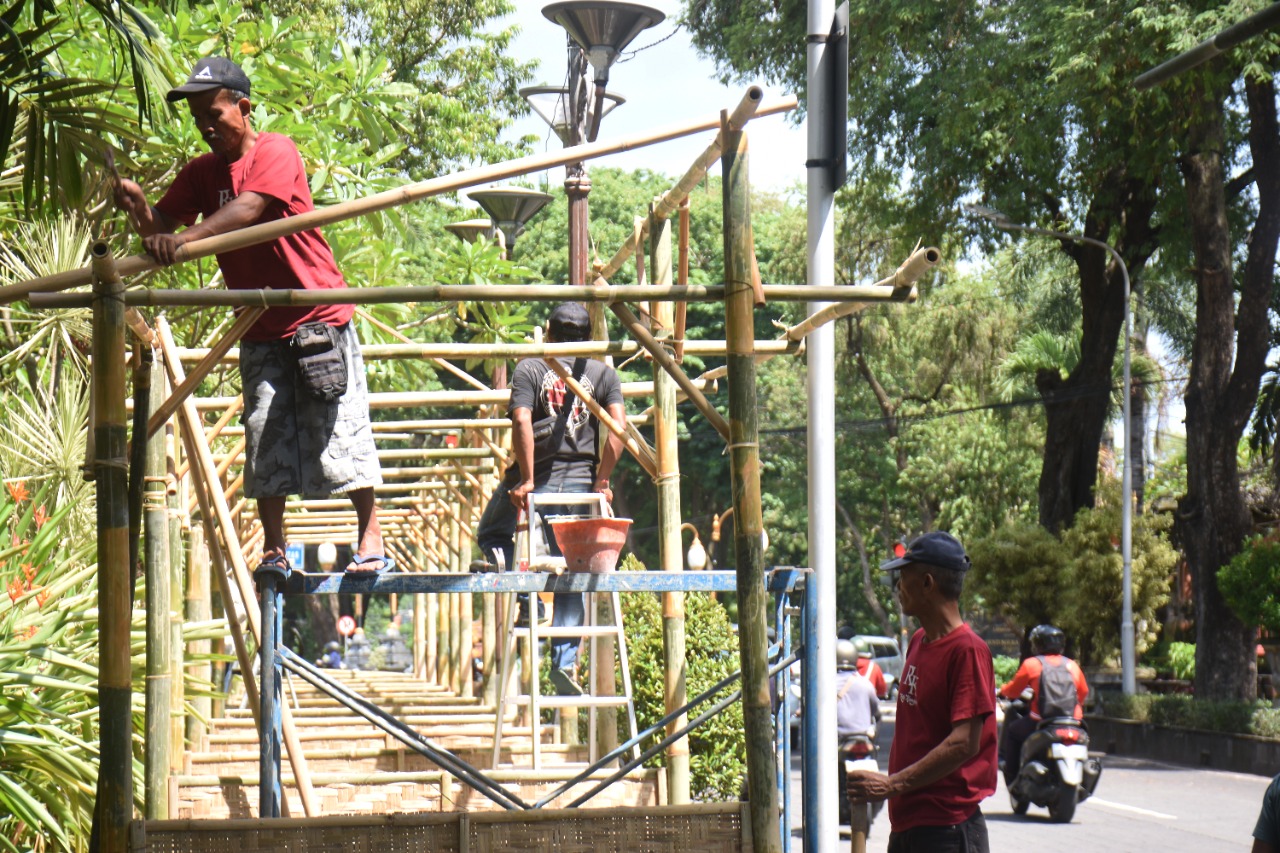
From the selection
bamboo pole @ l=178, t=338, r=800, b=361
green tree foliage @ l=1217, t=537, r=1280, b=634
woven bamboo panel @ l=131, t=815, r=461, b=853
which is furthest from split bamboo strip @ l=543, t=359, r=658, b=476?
green tree foliage @ l=1217, t=537, r=1280, b=634

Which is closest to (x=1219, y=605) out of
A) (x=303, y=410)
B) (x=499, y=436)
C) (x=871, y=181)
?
(x=871, y=181)

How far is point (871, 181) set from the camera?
24562 millimetres

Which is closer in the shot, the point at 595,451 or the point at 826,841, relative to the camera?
the point at 826,841

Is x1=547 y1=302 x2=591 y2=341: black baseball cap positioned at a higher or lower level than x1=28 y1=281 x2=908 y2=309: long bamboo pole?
higher

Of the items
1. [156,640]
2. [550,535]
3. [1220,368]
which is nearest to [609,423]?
[550,535]

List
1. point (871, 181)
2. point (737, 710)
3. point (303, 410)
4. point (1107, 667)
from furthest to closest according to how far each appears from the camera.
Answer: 1. point (1107, 667)
2. point (871, 181)
3. point (737, 710)
4. point (303, 410)

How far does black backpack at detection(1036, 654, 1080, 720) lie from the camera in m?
13.6

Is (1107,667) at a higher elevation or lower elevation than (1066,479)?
lower

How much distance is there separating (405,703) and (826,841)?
5.14m

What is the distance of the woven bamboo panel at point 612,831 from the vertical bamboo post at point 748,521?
0.32 ft

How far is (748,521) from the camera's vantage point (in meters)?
4.28

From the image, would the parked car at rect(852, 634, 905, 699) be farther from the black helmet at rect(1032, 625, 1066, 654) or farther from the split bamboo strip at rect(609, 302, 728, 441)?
the split bamboo strip at rect(609, 302, 728, 441)

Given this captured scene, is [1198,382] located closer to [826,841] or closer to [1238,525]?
[1238,525]

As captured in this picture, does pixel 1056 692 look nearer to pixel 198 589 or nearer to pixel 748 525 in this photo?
pixel 198 589
